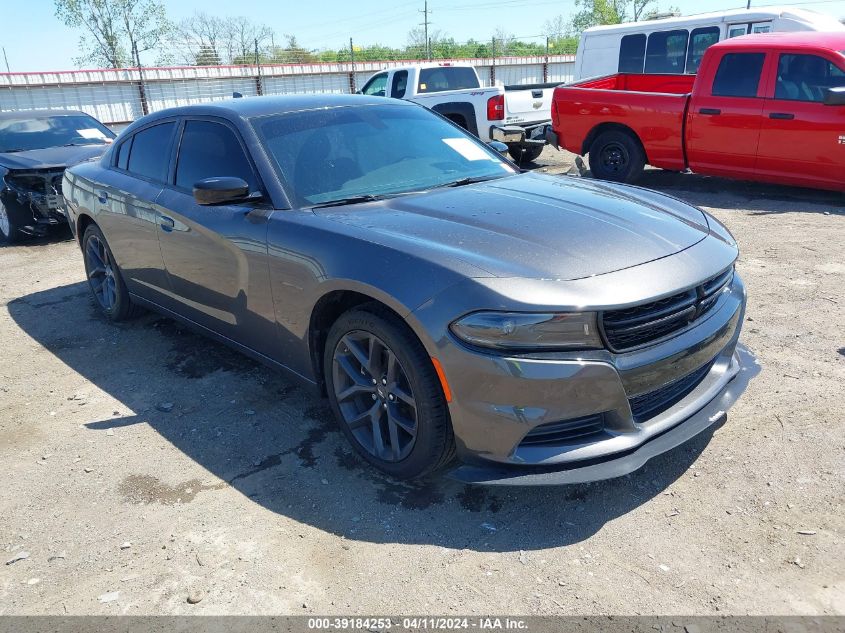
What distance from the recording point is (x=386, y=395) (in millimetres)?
3002

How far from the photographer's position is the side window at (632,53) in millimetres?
12703

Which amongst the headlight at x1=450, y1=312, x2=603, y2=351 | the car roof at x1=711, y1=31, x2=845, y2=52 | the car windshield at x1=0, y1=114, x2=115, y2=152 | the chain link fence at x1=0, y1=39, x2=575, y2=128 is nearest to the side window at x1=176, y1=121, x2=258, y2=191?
the headlight at x1=450, y1=312, x2=603, y2=351

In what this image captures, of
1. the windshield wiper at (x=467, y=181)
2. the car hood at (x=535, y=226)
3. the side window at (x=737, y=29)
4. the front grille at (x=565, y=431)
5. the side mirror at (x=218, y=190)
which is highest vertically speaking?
the side window at (x=737, y=29)

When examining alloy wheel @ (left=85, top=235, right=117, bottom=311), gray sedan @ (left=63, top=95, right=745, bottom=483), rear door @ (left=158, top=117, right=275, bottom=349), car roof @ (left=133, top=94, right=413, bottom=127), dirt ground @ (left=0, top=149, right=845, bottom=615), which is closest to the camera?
dirt ground @ (left=0, top=149, right=845, bottom=615)

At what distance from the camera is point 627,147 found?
31.1ft

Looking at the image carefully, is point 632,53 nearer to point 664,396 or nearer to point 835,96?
point 835,96

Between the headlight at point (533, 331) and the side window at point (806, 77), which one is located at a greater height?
the side window at point (806, 77)

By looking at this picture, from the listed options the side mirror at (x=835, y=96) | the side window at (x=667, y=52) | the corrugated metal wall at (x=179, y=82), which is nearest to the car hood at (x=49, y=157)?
the side mirror at (x=835, y=96)

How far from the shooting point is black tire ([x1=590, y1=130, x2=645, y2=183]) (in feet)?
31.0

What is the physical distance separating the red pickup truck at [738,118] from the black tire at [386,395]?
6845 mm

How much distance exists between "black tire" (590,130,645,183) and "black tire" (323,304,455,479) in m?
7.34

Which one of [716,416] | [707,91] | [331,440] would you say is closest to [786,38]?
[707,91]

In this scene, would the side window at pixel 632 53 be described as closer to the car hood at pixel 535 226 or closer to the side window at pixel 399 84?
the side window at pixel 399 84

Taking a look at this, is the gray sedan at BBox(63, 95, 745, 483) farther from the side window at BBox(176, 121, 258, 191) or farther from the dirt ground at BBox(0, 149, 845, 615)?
the dirt ground at BBox(0, 149, 845, 615)
